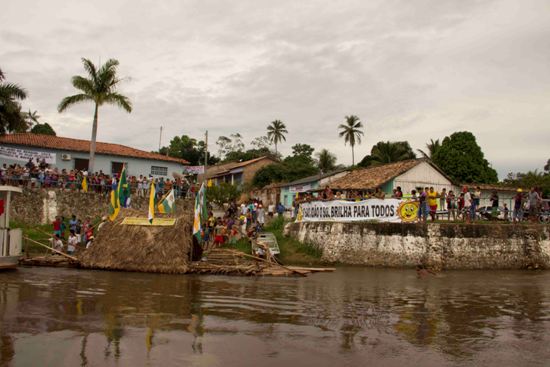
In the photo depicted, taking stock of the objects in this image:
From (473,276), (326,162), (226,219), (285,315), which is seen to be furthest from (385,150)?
(285,315)

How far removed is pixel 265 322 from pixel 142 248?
31.1 feet

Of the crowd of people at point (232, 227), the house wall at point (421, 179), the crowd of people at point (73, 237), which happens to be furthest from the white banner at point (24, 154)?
the house wall at point (421, 179)

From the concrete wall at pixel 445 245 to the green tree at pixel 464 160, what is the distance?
67.9ft

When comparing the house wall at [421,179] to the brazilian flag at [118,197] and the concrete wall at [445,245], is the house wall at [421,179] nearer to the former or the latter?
the concrete wall at [445,245]

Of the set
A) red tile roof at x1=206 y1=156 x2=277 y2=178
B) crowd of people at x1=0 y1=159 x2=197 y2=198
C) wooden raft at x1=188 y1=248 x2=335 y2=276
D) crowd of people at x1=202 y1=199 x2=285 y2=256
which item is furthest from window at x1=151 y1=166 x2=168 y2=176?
wooden raft at x1=188 y1=248 x2=335 y2=276

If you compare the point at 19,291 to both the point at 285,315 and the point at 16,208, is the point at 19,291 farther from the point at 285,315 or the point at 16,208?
the point at 16,208

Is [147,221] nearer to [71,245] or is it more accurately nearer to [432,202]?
[71,245]

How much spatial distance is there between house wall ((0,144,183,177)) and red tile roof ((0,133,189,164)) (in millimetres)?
308

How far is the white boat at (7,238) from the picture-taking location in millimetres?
17000

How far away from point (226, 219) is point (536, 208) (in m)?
14.6

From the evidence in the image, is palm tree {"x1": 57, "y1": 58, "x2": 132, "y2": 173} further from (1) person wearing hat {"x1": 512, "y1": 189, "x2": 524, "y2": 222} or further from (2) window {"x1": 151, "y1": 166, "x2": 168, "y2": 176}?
(1) person wearing hat {"x1": 512, "y1": 189, "x2": 524, "y2": 222}

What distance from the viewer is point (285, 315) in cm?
1097

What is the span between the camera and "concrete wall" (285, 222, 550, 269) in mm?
21547

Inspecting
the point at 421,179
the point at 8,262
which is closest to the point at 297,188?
the point at 421,179
